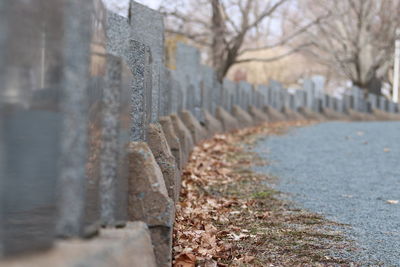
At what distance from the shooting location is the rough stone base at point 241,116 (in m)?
12.2

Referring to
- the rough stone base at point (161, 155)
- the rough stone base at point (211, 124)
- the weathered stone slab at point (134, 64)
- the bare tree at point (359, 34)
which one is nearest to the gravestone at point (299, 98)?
the bare tree at point (359, 34)

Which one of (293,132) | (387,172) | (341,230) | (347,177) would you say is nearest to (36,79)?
(341,230)

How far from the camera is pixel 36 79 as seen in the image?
5.71 ft

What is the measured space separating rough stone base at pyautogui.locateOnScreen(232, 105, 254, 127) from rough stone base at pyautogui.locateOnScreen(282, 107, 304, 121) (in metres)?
2.95

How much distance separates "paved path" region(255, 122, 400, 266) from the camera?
152 inches

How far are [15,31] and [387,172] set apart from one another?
5715mm

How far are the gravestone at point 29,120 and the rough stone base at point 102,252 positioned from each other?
6 centimetres

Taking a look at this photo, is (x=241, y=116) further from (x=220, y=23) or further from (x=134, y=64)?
(x=134, y=64)

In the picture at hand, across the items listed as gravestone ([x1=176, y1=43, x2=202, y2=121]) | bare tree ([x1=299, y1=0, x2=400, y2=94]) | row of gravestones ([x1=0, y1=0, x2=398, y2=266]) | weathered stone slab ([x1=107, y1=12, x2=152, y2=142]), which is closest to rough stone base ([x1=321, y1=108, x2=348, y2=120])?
bare tree ([x1=299, y1=0, x2=400, y2=94])

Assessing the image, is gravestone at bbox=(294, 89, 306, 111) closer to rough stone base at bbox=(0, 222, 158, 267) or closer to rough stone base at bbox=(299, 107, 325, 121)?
rough stone base at bbox=(299, 107, 325, 121)

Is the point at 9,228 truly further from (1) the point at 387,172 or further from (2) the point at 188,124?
(2) the point at 188,124

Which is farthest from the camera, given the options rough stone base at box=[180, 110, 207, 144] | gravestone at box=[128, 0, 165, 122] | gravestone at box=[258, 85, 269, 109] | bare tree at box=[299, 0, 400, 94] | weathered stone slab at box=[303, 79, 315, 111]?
bare tree at box=[299, 0, 400, 94]

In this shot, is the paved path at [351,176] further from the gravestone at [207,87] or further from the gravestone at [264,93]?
the gravestone at [264,93]

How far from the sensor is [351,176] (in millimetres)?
6406
